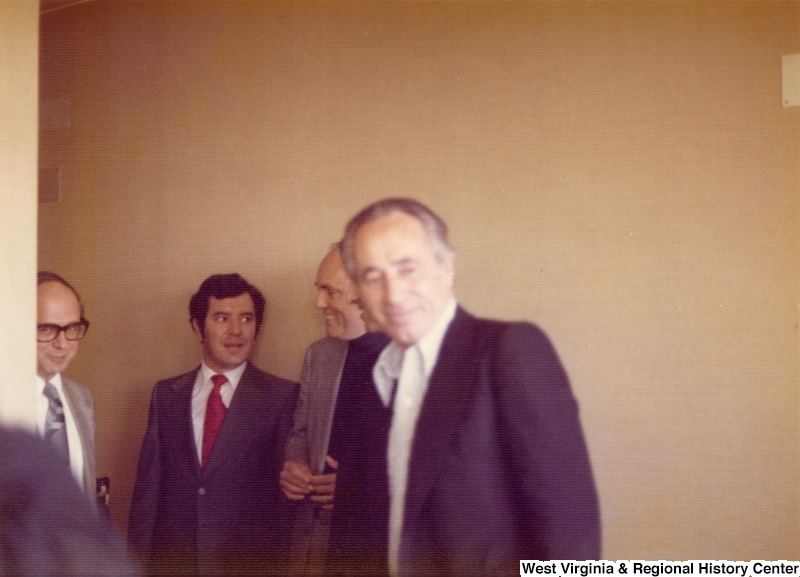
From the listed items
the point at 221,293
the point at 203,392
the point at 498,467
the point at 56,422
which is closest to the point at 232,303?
the point at 221,293

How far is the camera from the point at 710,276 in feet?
4.76

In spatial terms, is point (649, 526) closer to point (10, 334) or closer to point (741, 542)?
point (741, 542)

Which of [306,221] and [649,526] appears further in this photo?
[306,221]

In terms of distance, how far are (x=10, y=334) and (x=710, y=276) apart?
1.29m

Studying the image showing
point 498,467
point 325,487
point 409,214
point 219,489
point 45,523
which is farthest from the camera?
point 219,489

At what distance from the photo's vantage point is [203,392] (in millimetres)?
1670

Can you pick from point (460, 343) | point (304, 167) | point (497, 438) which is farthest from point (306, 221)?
point (497, 438)

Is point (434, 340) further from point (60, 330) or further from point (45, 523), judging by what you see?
point (60, 330)

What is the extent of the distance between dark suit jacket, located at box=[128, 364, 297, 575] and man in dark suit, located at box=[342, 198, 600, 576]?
0.33 metres

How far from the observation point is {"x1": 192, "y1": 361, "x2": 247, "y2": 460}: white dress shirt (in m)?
1.65

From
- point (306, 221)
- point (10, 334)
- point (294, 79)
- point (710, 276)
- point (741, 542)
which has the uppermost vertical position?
point (294, 79)

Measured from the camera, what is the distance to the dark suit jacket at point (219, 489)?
1592 millimetres

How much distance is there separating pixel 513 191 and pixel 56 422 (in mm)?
996

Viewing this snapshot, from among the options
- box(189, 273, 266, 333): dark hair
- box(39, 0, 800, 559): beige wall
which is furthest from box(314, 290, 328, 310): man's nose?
box(189, 273, 266, 333): dark hair
